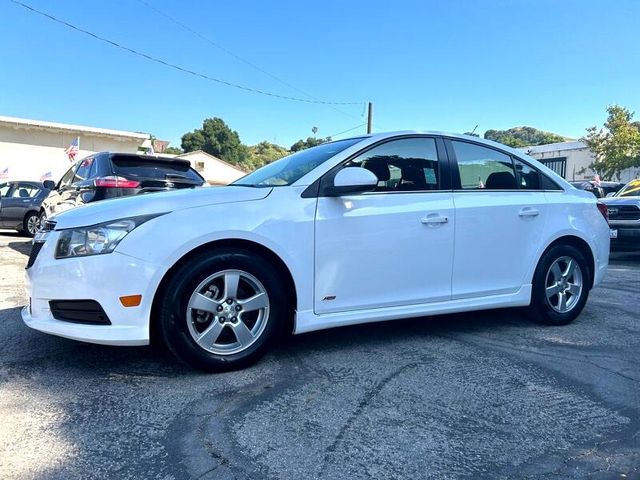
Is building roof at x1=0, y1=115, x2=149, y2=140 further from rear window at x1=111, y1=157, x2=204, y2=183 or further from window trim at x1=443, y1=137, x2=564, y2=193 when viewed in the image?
window trim at x1=443, y1=137, x2=564, y2=193

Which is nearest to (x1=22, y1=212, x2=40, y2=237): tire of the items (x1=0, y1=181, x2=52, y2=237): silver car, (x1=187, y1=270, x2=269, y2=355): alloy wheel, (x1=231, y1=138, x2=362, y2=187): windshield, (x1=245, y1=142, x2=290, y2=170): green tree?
(x1=0, y1=181, x2=52, y2=237): silver car

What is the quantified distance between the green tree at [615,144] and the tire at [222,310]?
38.2 meters

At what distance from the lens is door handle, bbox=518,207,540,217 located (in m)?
4.31

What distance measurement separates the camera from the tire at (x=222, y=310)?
10.1ft

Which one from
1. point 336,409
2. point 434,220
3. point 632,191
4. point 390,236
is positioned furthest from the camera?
point 632,191

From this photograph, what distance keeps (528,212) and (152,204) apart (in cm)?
300

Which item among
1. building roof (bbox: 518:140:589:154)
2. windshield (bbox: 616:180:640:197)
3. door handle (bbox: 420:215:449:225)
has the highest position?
building roof (bbox: 518:140:589:154)

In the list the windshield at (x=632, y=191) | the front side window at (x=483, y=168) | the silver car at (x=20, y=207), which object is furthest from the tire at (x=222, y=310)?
the silver car at (x=20, y=207)

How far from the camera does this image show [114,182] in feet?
20.1

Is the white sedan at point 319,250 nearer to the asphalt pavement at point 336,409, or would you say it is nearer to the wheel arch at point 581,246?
the wheel arch at point 581,246

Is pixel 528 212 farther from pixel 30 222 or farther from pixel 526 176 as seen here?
pixel 30 222

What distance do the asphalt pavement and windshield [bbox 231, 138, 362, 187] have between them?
124 centimetres

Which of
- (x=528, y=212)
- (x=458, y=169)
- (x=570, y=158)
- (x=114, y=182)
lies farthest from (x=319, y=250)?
(x=570, y=158)

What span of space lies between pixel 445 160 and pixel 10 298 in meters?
4.42
